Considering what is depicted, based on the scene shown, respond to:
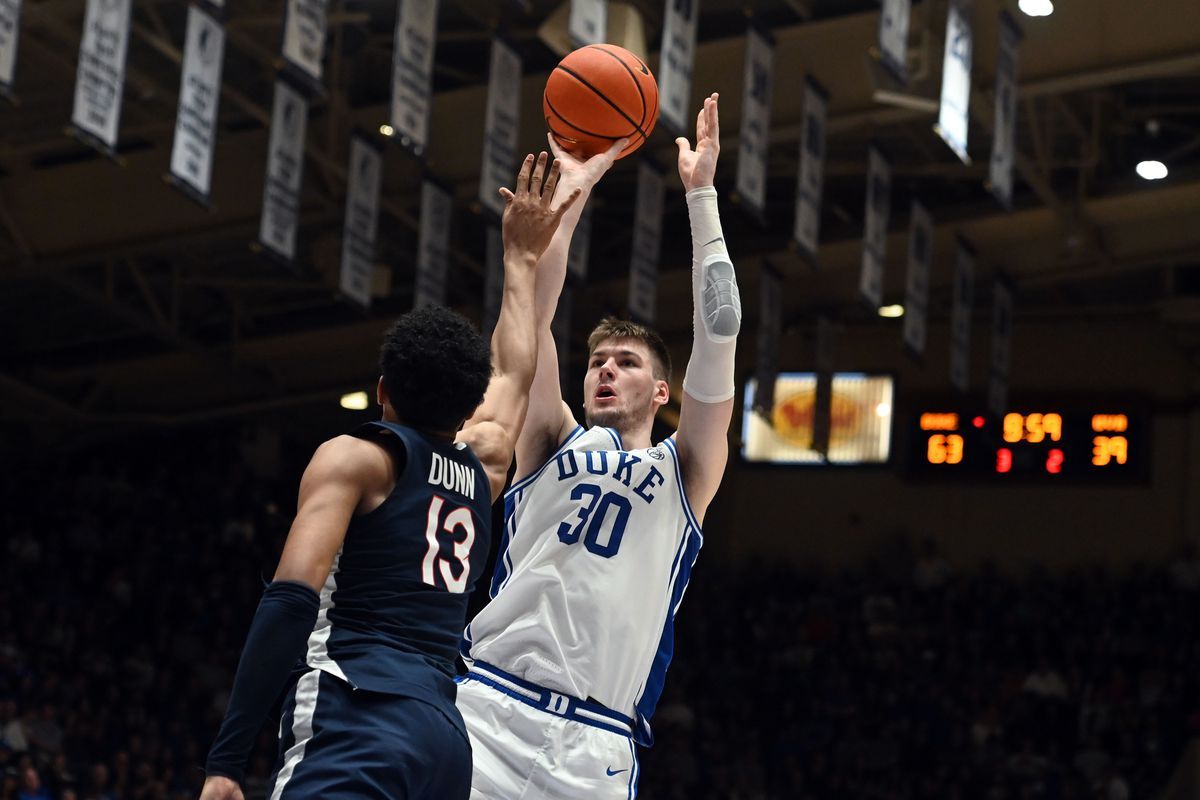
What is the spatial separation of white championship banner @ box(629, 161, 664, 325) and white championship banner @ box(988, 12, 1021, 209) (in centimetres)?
333

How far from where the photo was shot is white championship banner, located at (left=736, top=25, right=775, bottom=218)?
15266 millimetres

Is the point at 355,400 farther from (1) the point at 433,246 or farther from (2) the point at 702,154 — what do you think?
(2) the point at 702,154

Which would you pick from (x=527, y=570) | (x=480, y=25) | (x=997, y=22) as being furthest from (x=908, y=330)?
→ (x=527, y=570)

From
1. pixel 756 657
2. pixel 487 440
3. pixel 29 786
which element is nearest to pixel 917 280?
pixel 756 657

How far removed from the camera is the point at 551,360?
5.60m

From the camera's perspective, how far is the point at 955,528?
27.3m

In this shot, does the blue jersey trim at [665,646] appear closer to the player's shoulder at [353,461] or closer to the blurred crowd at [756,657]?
the player's shoulder at [353,461]

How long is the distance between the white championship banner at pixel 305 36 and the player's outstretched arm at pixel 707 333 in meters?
7.70

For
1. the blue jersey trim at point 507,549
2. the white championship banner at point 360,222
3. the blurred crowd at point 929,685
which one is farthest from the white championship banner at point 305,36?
the blurred crowd at point 929,685

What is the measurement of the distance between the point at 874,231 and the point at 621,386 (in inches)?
479

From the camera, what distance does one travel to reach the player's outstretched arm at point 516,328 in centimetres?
463

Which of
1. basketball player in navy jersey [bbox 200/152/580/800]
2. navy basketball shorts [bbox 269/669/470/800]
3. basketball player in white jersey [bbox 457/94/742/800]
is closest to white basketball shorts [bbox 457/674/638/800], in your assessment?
basketball player in white jersey [bbox 457/94/742/800]

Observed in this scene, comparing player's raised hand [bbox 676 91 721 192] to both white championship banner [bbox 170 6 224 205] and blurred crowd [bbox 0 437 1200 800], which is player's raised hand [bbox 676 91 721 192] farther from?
blurred crowd [bbox 0 437 1200 800]

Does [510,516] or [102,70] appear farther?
[102,70]
